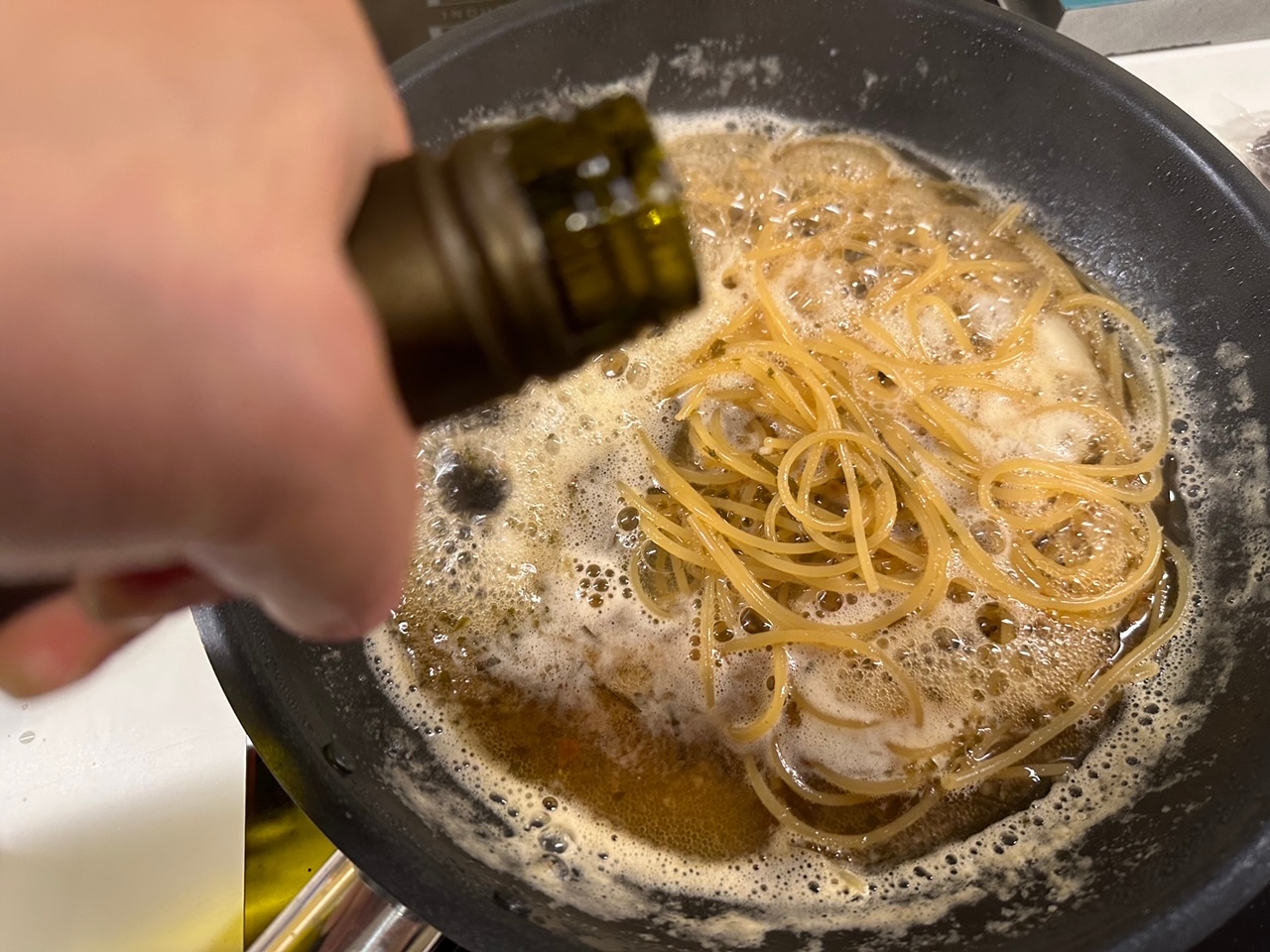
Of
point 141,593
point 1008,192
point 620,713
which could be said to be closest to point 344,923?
point 620,713

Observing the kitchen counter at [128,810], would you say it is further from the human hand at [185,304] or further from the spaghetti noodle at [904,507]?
the human hand at [185,304]

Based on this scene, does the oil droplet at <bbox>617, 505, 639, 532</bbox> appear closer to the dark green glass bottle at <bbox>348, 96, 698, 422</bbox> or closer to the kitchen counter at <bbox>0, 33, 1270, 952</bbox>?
the kitchen counter at <bbox>0, 33, 1270, 952</bbox>

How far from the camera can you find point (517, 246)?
252 millimetres

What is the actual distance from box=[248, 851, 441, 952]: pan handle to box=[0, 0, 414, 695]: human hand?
1.41 ft

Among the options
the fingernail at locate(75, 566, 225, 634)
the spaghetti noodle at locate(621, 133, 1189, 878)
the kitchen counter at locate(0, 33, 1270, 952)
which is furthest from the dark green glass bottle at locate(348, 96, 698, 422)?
the kitchen counter at locate(0, 33, 1270, 952)

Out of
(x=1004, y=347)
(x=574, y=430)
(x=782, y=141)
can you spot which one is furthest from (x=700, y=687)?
(x=782, y=141)

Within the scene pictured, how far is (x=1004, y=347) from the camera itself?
88 cm

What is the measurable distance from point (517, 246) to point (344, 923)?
0.57 meters

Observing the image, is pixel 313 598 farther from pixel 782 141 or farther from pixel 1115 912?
pixel 782 141

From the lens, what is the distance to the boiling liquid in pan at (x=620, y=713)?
0.65m

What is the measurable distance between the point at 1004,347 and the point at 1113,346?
0.11 meters

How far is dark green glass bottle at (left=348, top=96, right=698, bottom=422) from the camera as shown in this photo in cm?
25

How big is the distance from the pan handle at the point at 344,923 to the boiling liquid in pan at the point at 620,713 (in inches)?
2.9

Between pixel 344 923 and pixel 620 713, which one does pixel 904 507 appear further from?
pixel 344 923
